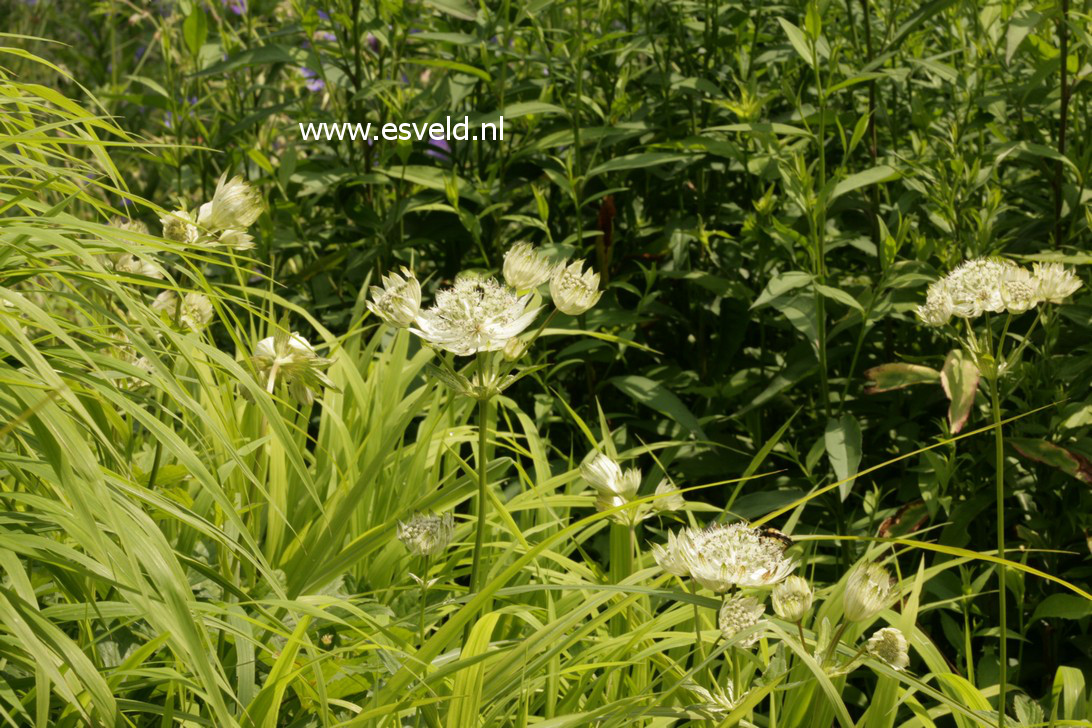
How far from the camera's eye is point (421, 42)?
2.33 meters

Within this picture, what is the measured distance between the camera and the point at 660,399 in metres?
1.85

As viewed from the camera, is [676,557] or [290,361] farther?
[290,361]

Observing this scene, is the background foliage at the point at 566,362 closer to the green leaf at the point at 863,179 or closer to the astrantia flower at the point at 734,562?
the green leaf at the point at 863,179

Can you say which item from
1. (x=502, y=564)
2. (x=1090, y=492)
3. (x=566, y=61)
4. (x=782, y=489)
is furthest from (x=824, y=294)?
(x=566, y=61)

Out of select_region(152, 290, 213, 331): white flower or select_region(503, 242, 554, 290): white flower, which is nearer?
select_region(503, 242, 554, 290): white flower

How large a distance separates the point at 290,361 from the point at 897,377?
0.91 meters

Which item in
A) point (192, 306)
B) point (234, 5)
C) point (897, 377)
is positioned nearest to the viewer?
point (192, 306)

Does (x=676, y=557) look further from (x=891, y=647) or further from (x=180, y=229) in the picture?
(x=180, y=229)

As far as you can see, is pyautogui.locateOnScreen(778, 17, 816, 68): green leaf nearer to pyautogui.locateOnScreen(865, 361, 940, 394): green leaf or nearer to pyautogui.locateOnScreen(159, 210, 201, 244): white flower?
pyautogui.locateOnScreen(865, 361, 940, 394): green leaf

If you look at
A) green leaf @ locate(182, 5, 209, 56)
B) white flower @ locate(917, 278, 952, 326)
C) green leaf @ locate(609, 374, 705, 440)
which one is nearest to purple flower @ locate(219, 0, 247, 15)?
green leaf @ locate(182, 5, 209, 56)

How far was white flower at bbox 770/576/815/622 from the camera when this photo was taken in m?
0.94

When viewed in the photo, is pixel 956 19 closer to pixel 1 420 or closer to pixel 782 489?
pixel 782 489

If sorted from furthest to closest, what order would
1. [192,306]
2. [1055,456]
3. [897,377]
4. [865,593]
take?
[897,377] < [1055,456] < [192,306] < [865,593]

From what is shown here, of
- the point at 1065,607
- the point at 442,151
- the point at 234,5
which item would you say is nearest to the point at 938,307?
the point at 1065,607
